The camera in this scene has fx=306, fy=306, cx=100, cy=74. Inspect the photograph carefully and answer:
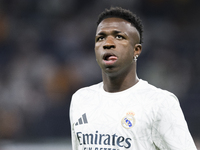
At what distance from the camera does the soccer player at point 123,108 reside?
178 cm

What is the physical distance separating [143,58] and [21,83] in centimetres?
214

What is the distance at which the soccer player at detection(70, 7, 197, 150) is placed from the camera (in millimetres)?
1782

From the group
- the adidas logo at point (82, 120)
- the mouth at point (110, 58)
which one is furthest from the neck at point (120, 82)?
the adidas logo at point (82, 120)

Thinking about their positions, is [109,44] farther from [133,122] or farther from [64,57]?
[64,57]

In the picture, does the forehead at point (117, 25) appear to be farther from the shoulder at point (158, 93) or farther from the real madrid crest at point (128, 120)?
the real madrid crest at point (128, 120)

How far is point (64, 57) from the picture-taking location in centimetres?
539

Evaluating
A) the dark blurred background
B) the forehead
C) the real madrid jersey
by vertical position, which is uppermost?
the dark blurred background

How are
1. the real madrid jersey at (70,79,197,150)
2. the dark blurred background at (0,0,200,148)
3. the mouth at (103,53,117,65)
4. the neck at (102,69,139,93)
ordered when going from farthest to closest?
the dark blurred background at (0,0,200,148) < the neck at (102,69,139,93) < the mouth at (103,53,117,65) < the real madrid jersey at (70,79,197,150)

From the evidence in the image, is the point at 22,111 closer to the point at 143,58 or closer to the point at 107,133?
the point at 143,58

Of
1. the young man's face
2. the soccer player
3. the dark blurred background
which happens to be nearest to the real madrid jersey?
the soccer player

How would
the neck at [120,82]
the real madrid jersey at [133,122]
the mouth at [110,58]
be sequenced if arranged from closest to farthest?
1. the real madrid jersey at [133,122]
2. the mouth at [110,58]
3. the neck at [120,82]

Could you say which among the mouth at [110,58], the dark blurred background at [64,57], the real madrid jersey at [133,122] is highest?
the dark blurred background at [64,57]

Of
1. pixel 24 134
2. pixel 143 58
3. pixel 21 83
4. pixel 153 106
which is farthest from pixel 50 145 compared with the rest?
pixel 153 106

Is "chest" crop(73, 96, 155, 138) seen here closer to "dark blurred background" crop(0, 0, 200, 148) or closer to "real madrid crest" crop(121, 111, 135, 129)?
"real madrid crest" crop(121, 111, 135, 129)
